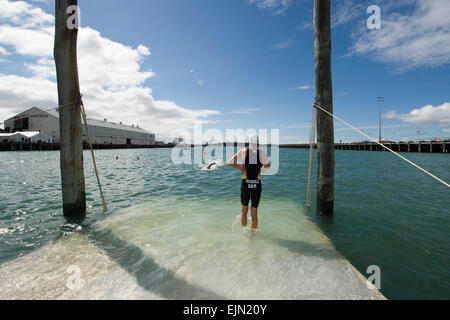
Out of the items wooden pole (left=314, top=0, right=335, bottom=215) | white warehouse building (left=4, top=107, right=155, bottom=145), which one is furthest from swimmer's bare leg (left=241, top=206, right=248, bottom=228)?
white warehouse building (left=4, top=107, right=155, bottom=145)

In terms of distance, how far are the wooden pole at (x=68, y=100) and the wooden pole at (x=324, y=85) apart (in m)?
6.33

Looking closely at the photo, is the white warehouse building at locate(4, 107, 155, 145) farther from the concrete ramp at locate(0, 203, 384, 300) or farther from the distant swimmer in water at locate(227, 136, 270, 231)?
the distant swimmer in water at locate(227, 136, 270, 231)

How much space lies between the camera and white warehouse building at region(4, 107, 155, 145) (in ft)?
217

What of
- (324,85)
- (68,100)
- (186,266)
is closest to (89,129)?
(68,100)

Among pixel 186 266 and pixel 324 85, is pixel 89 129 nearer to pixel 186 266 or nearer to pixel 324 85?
pixel 324 85

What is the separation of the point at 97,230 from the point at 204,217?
2.83m

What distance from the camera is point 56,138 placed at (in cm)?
6925

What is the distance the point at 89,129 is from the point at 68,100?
85.8 meters

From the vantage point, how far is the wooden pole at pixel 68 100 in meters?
5.26

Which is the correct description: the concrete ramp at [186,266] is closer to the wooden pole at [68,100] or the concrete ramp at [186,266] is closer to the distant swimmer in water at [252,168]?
the distant swimmer in water at [252,168]

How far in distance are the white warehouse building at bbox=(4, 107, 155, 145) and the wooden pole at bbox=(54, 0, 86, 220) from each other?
43627 millimetres
